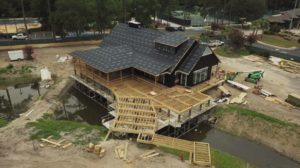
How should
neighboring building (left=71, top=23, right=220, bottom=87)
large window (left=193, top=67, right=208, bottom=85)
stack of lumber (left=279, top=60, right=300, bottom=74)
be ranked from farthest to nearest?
stack of lumber (left=279, top=60, right=300, bottom=74), large window (left=193, top=67, right=208, bottom=85), neighboring building (left=71, top=23, right=220, bottom=87)

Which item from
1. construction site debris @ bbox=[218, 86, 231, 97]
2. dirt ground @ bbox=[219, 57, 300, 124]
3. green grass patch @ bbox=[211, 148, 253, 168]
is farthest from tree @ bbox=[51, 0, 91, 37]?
green grass patch @ bbox=[211, 148, 253, 168]

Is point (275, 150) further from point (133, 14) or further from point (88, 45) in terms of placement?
point (133, 14)

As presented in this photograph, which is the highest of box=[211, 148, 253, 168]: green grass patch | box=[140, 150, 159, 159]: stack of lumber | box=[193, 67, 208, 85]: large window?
box=[193, 67, 208, 85]: large window

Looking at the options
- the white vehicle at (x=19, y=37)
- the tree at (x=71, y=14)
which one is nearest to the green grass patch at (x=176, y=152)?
the tree at (x=71, y=14)

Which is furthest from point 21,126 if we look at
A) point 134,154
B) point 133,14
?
point 133,14

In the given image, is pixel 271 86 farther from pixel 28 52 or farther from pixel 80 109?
pixel 28 52

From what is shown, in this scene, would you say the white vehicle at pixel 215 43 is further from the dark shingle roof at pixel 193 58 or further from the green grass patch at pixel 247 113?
the green grass patch at pixel 247 113

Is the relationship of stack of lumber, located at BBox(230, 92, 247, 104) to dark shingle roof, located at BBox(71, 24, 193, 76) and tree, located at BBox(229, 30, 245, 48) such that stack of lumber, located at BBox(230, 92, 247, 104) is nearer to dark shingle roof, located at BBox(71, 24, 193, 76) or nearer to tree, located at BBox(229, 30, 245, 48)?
dark shingle roof, located at BBox(71, 24, 193, 76)
